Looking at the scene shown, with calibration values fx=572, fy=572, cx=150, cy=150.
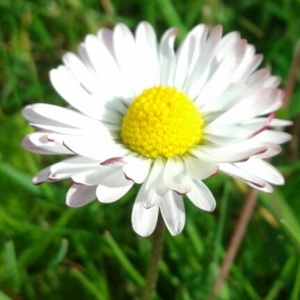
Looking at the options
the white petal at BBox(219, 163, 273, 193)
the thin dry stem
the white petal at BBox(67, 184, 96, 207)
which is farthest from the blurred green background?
the white petal at BBox(219, 163, 273, 193)

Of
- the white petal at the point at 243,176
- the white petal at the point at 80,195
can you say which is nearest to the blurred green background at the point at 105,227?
the white petal at the point at 80,195

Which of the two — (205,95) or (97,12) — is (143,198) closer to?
(205,95)

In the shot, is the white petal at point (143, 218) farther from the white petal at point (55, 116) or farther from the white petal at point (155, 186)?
the white petal at point (55, 116)

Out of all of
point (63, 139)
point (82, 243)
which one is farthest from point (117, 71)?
point (82, 243)

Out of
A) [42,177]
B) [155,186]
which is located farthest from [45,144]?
[155,186]

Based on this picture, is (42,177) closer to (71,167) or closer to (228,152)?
(71,167)

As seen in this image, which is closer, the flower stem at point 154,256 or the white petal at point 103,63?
the flower stem at point 154,256
